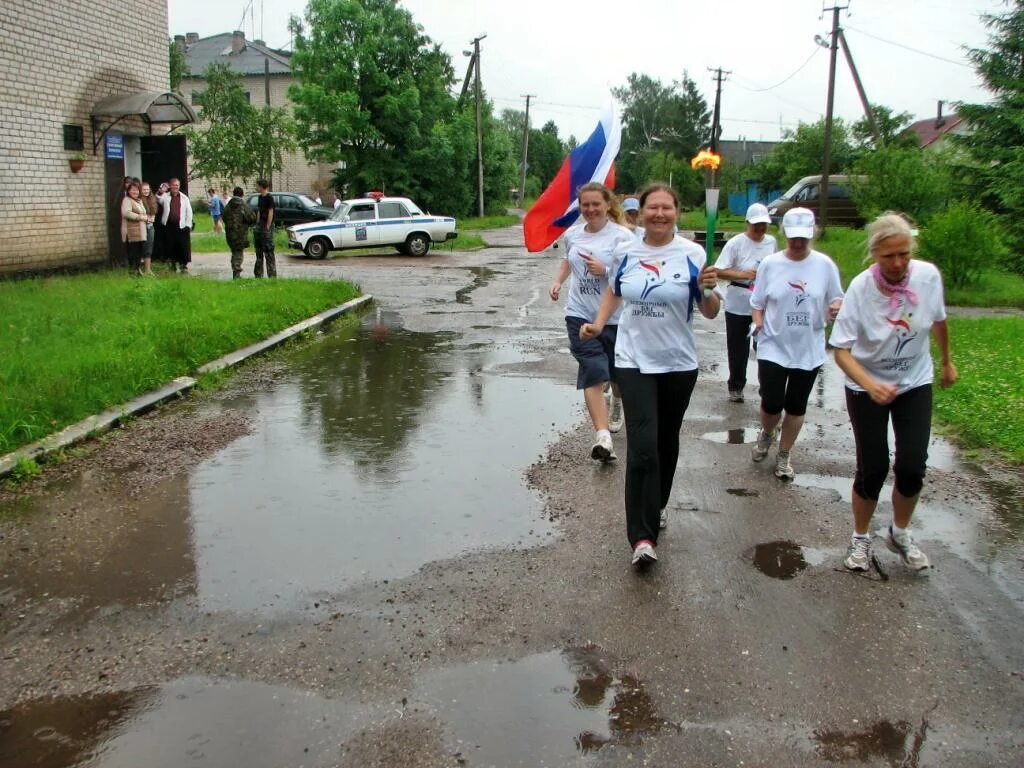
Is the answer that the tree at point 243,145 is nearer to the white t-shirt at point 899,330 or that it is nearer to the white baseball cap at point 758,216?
the white baseball cap at point 758,216

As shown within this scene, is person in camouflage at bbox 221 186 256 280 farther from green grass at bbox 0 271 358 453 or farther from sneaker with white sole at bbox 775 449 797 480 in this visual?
sneaker with white sole at bbox 775 449 797 480

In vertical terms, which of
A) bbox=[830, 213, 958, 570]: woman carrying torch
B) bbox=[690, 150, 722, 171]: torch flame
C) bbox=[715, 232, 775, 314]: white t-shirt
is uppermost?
bbox=[690, 150, 722, 171]: torch flame

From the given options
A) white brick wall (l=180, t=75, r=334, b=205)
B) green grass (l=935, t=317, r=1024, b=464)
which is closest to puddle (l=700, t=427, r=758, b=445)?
green grass (l=935, t=317, r=1024, b=464)

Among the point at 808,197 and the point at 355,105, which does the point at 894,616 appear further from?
the point at 355,105

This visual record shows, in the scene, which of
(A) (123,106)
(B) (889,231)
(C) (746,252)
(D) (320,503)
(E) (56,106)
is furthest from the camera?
(A) (123,106)

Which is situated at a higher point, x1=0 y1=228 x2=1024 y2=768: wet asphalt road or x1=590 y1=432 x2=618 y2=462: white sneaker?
x1=590 y1=432 x2=618 y2=462: white sneaker

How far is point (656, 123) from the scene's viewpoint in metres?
103

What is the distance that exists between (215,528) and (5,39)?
13.3 metres

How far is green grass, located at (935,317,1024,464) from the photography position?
7.64 m

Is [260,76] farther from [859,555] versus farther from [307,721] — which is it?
[307,721]

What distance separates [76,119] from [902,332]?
54.3 ft

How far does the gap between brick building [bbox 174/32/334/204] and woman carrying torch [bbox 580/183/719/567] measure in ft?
158

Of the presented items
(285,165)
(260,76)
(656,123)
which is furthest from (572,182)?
(656,123)

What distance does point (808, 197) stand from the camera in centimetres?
3722
